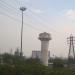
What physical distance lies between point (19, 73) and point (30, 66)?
1265 mm

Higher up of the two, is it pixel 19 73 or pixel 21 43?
pixel 21 43

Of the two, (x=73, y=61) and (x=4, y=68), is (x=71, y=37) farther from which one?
(x=4, y=68)

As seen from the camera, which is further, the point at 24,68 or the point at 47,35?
the point at 47,35

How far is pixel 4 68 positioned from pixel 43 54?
1788 inches

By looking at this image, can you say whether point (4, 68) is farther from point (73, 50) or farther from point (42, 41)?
point (73, 50)

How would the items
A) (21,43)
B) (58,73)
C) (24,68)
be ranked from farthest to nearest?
(21,43) < (24,68) < (58,73)

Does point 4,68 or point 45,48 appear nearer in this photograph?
point 4,68

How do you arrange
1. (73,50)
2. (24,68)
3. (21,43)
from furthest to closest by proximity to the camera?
(73,50) < (21,43) < (24,68)

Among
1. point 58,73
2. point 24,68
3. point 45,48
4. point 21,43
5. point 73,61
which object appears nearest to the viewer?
point 58,73

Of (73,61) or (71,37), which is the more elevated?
(71,37)

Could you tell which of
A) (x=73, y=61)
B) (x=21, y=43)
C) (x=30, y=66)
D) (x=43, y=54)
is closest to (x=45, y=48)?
(x=43, y=54)

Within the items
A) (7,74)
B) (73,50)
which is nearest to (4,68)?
(7,74)

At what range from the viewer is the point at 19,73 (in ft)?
79.4

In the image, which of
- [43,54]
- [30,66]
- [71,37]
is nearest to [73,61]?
[71,37]
